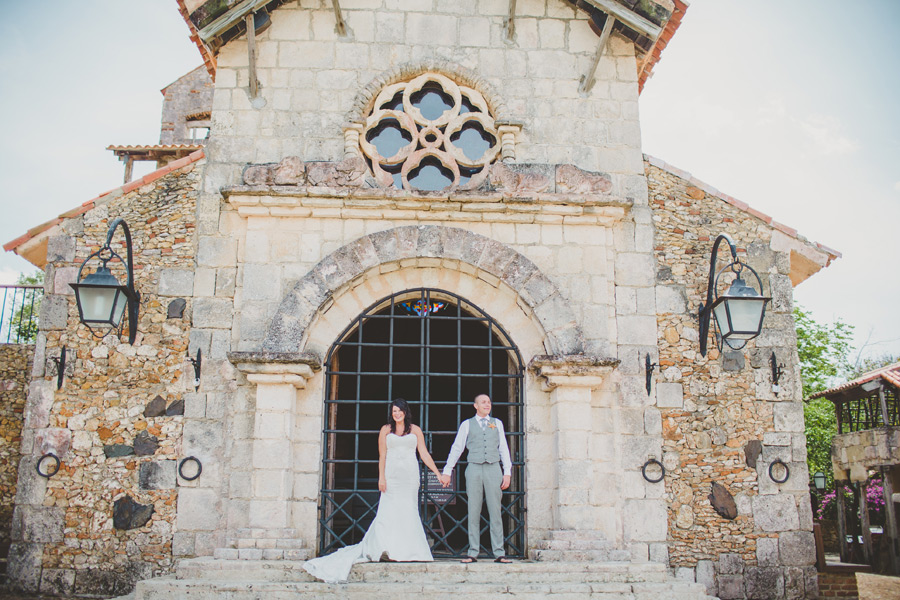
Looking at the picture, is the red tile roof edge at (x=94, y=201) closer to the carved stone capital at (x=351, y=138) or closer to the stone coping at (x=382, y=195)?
the stone coping at (x=382, y=195)

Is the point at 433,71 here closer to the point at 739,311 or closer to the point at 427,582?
the point at 739,311

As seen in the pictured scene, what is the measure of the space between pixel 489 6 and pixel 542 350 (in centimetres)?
377

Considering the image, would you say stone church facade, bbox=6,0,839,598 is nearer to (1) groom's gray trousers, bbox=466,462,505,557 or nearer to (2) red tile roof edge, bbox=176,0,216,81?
(2) red tile roof edge, bbox=176,0,216,81

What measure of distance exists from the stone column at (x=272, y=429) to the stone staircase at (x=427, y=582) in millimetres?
447

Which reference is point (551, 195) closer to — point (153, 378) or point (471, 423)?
point (471, 423)

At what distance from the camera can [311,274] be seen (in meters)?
6.77

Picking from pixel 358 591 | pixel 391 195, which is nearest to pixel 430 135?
pixel 391 195

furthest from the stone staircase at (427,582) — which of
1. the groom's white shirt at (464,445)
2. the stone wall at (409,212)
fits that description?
the groom's white shirt at (464,445)

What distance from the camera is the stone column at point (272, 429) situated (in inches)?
246

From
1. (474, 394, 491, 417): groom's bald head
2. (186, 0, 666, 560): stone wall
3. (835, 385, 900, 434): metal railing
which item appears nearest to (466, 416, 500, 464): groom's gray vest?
(474, 394, 491, 417): groom's bald head

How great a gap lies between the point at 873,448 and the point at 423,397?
871 centimetres

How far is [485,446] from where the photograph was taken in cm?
619

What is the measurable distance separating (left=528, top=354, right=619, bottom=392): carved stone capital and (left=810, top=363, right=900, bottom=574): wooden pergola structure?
6.38m

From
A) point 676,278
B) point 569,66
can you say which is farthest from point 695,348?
point 569,66
